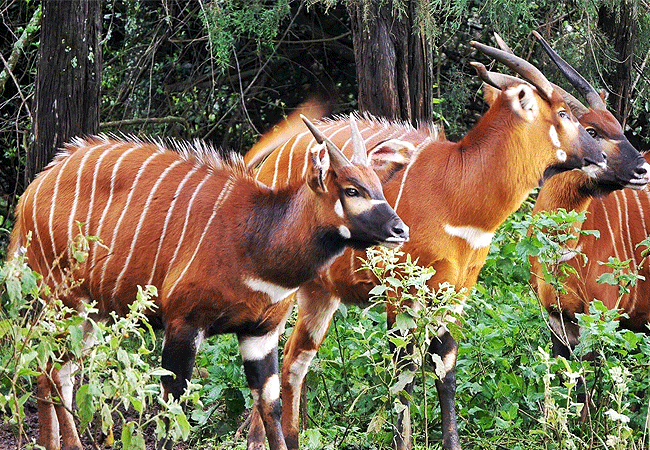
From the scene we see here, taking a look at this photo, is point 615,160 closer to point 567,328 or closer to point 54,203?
point 567,328

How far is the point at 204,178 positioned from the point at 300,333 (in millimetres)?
927

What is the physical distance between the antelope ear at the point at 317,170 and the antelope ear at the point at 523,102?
0.92 m

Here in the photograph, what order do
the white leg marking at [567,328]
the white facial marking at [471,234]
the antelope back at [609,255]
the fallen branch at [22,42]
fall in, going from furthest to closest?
the fallen branch at [22,42] → the white leg marking at [567,328] → the antelope back at [609,255] → the white facial marking at [471,234]

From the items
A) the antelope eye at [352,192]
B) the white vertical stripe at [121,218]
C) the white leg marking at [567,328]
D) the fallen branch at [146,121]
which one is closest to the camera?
the antelope eye at [352,192]

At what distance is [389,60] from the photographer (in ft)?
18.2

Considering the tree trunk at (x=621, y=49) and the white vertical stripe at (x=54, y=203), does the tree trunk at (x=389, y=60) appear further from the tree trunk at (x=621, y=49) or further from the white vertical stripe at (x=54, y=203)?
the white vertical stripe at (x=54, y=203)

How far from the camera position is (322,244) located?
419 centimetres

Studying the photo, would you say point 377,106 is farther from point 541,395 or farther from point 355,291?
point 541,395

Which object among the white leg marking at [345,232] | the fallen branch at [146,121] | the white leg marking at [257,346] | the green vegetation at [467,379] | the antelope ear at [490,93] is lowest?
the green vegetation at [467,379]

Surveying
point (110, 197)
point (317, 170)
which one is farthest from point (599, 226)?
point (110, 197)

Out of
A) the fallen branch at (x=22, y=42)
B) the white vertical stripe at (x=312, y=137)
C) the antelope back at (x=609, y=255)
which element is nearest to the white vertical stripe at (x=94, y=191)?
the white vertical stripe at (x=312, y=137)

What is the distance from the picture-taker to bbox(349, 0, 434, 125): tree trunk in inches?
218

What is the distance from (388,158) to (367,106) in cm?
108

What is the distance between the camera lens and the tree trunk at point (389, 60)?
5.54 meters
